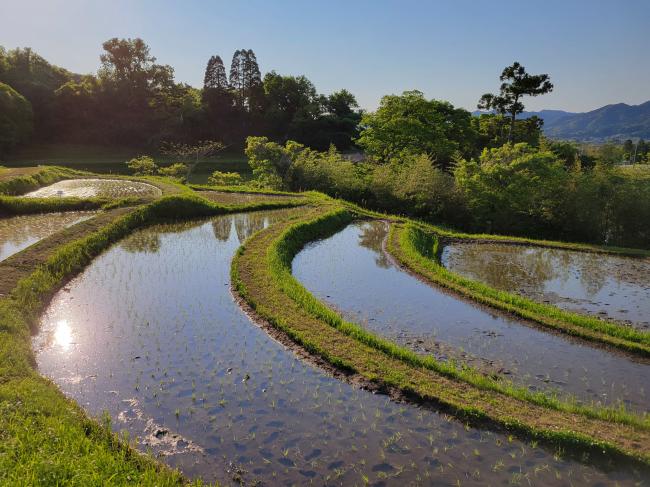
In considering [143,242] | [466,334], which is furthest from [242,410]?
[143,242]

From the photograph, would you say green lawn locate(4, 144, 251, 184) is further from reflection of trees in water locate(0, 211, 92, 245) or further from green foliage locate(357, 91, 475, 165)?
reflection of trees in water locate(0, 211, 92, 245)

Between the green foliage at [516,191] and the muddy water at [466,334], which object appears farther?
the green foliage at [516,191]

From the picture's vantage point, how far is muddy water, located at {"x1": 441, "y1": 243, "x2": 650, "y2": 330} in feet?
31.5

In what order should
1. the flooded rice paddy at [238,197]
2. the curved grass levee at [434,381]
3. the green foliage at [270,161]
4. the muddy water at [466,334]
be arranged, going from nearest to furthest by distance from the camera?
the curved grass levee at [434,381], the muddy water at [466,334], the flooded rice paddy at [238,197], the green foliage at [270,161]

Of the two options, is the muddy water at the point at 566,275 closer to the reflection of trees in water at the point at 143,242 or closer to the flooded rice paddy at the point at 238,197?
the reflection of trees in water at the point at 143,242

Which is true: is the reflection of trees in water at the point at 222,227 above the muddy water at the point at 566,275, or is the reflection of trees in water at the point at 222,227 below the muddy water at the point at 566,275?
above

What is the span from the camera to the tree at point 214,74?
49344 millimetres

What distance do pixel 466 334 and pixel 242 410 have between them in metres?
4.34

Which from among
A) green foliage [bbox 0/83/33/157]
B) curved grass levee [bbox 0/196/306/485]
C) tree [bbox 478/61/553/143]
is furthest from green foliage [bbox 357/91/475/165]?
green foliage [bbox 0/83/33/157]

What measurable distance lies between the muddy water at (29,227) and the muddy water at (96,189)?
2.60 m

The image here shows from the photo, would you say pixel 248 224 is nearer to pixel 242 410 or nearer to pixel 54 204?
pixel 54 204

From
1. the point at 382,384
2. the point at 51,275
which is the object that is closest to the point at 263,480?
the point at 382,384

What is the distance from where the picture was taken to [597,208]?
1686cm

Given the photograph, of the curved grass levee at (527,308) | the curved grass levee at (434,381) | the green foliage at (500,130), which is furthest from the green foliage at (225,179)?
the green foliage at (500,130)
